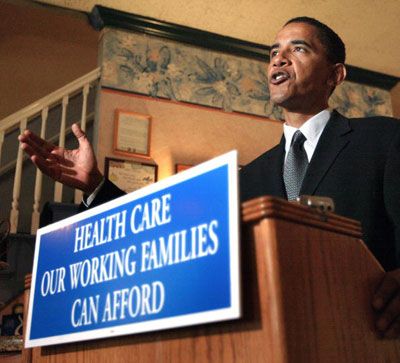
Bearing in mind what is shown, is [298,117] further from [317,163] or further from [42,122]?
[42,122]

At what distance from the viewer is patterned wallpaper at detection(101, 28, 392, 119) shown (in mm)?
3795

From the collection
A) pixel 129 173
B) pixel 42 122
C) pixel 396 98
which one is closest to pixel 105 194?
pixel 129 173

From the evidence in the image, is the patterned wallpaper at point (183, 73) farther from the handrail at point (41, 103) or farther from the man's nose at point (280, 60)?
the man's nose at point (280, 60)

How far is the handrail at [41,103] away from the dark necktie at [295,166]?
2.64 meters

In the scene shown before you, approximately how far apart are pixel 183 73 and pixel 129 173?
94cm

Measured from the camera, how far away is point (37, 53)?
5.41m

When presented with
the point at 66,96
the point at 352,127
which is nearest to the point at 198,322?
the point at 352,127

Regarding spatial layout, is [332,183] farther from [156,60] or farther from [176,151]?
[156,60]

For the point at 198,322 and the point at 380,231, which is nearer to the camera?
the point at 198,322

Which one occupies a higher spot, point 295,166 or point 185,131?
point 185,131

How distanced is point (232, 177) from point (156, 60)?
135 inches

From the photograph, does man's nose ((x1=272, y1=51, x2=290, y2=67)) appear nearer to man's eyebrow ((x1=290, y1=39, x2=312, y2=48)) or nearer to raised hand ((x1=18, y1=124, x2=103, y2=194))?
man's eyebrow ((x1=290, y1=39, x2=312, y2=48))

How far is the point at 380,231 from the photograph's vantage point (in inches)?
45.8

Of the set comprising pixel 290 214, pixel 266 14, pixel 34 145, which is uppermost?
pixel 266 14
